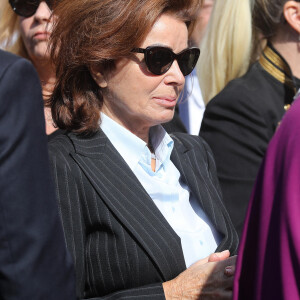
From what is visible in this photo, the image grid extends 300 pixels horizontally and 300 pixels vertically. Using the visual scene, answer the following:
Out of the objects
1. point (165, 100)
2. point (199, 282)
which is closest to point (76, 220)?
point (199, 282)

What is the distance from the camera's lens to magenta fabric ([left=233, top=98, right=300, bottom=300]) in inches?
46.1

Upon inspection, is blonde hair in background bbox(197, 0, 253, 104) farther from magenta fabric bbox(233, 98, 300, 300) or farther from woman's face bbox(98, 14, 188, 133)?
magenta fabric bbox(233, 98, 300, 300)

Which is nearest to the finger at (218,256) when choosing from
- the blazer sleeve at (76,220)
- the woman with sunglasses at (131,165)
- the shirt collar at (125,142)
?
the woman with sunglasses at (131,165)

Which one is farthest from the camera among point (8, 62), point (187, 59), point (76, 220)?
point (187, 59)

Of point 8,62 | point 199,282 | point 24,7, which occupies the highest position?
point 8,62

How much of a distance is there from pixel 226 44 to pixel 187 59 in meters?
1.18

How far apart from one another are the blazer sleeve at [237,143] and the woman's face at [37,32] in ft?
3.17

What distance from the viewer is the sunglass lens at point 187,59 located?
239cm

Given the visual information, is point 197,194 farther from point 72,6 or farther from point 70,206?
point 72,6

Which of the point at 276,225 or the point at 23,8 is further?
the point at 23,8

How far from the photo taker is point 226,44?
3533mm

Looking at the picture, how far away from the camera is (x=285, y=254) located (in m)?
1.17

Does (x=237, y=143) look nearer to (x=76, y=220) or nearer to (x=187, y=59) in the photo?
(x=187, y=59)

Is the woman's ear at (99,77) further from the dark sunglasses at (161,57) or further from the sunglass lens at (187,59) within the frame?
the sunglass lens at (187,59)
